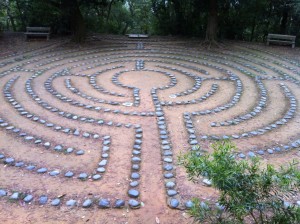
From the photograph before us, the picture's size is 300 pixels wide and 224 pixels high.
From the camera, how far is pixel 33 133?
627 centimetres

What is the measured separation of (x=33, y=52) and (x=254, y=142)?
33.5ft

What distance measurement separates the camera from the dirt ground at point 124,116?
4508 mm

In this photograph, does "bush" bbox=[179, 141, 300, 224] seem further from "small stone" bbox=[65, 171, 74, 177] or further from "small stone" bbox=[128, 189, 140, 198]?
"small stone" bbox=[65, 171, 74, 177]

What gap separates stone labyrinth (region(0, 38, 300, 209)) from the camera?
4797 mm

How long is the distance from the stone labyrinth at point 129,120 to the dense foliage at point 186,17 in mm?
2818

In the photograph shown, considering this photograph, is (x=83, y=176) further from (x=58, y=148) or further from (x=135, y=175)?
(x=58, y=148)

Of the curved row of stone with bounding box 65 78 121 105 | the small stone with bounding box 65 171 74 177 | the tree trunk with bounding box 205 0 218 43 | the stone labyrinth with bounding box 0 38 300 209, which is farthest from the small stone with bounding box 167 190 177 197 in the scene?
the tree trunk with bounding box 205 0 218 43

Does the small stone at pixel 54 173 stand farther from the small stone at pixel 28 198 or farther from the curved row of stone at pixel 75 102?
the curved row of stone at pixel 75 102

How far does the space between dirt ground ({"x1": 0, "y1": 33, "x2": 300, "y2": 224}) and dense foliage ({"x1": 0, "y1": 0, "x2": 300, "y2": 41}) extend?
66.0 inches

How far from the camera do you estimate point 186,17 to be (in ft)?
54.7

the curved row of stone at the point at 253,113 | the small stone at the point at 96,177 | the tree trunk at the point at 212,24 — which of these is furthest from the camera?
the tree trunk at the point at 212,24

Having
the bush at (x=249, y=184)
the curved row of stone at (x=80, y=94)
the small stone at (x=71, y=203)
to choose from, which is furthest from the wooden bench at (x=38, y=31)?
the bush at (x=249, y=184)

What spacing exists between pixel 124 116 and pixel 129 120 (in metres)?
0.24

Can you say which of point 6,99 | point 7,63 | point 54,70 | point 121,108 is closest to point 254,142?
point 121,108
